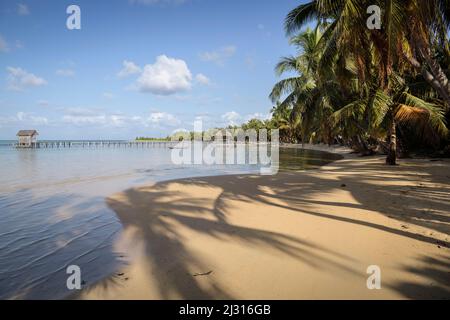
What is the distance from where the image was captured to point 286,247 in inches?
177

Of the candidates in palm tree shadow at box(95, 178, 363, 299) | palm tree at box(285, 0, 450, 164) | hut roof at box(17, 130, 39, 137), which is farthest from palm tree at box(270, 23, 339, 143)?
hut roof at box(17, 130, 39, 137)

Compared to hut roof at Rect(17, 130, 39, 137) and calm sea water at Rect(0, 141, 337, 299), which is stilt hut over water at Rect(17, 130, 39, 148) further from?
calm sea water at Rect(0, 141, 337, 299)

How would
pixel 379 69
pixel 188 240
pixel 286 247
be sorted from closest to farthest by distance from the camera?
pixel 286 247, pixel 188 240, pixel 379 69

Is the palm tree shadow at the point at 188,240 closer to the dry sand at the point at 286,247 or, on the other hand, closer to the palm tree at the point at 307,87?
the dry sand at the point at 286,247

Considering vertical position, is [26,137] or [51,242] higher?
[26,137]

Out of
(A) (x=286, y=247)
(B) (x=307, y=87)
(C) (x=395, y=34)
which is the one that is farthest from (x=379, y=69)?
(B) (x=307, y=87)

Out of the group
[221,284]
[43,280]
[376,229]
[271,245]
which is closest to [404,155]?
[376,229]

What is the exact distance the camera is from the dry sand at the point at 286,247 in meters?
3.32

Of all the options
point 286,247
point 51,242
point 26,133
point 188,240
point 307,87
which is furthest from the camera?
point 26,133

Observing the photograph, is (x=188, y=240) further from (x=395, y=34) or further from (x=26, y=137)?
(x=26, y=137)

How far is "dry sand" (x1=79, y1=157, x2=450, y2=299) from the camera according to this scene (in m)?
3.32

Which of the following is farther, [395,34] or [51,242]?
[395,34]

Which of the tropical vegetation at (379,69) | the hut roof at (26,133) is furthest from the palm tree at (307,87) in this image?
the hut roof at (26,133)

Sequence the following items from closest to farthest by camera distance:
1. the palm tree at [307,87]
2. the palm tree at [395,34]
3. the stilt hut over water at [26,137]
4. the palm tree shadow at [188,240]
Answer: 1. the palm tree shadow at [188,240]
2. the palm tree at [395,34]
3. the palm tree at [307,87]
4. the stilt hut over water at [26,137]
